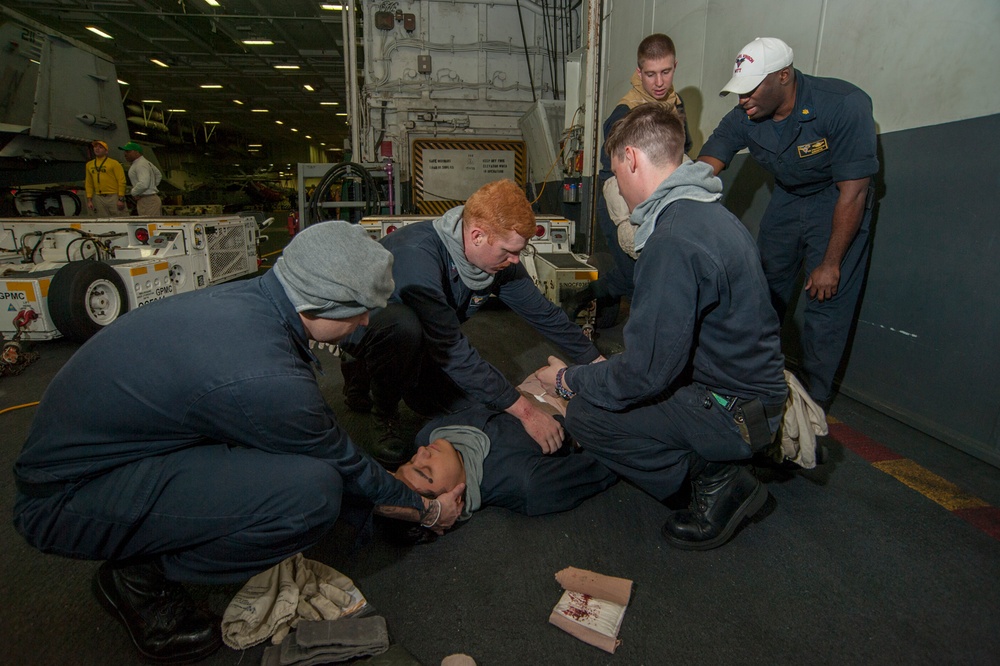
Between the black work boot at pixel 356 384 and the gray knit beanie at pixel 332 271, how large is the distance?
166 centimetres

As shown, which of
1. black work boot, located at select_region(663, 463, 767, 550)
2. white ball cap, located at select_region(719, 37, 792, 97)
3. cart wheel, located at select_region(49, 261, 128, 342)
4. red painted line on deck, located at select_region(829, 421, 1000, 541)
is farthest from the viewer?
cart wheel, located at select_region(49, 261, 128, 342)

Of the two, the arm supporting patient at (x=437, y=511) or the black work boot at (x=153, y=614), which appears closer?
the black work boot at (x=153, y=614)

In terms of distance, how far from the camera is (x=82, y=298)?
3.67m

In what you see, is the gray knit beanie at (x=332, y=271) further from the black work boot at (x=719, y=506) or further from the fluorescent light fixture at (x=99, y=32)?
the fluorescent light fixture at (x=99, y=32)

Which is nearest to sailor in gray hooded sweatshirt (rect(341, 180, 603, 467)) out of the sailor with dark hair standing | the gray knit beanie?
the gray knit beanie

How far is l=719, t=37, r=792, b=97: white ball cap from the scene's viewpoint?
2305 millimetres

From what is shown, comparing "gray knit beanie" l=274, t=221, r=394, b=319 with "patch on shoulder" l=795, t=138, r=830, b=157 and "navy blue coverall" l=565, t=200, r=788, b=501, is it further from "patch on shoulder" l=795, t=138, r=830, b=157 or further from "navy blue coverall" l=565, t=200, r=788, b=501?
"patch on shoulder" l=795, t=138, r=830, b=157

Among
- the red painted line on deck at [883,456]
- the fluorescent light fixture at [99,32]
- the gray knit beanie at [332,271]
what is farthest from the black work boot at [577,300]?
the fluorescent light fixture at [99,32]

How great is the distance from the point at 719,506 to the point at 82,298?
429 centimetres

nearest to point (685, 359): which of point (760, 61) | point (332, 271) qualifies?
point (332, 271)

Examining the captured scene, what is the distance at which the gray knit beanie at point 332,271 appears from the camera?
1.22 metres

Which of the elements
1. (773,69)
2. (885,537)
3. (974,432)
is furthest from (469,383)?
(974,432)

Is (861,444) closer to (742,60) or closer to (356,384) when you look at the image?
(742,60)

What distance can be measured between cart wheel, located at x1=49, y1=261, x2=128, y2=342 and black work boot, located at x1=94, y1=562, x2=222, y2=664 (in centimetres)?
308
